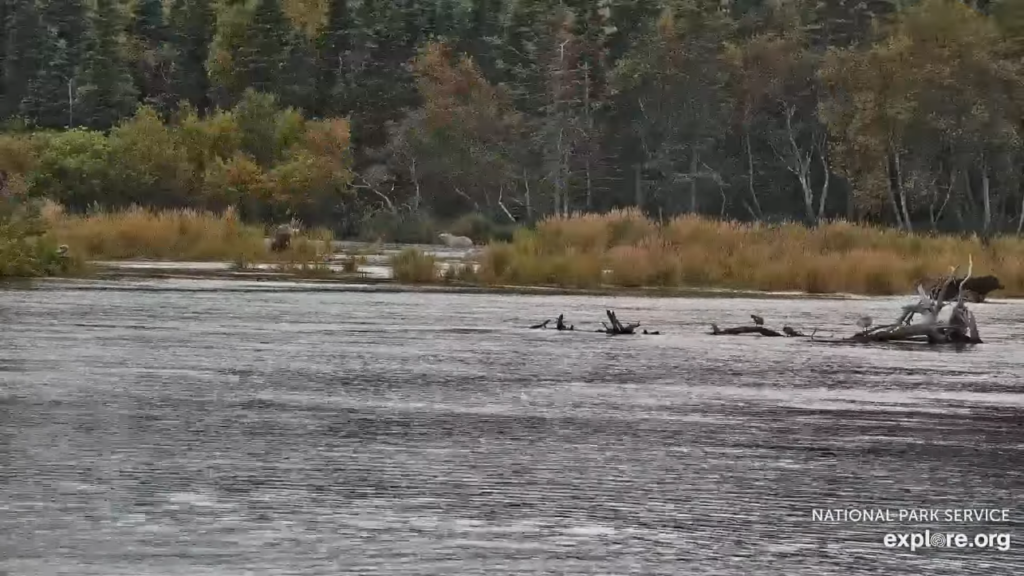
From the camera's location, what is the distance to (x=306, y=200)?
281 ft

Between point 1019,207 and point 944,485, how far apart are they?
72.0 metres

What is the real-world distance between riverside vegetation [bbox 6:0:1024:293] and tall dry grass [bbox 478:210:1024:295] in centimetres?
1293

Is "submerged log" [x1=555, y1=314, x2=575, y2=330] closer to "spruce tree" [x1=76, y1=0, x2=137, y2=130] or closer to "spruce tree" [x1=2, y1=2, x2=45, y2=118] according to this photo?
"spruce tree" [x1=76, y1=0, x2=137, y2=130]

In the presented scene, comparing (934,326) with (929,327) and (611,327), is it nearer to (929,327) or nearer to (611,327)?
(929,327)

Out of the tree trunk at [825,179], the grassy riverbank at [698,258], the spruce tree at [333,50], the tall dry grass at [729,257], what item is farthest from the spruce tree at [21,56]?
the tall dry grass at [729,257]

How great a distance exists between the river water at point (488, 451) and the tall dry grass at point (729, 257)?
13.3 m

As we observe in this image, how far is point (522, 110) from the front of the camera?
9644 cm

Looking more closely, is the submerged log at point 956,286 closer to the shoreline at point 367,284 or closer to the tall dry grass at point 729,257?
the shoreline at point 367,284

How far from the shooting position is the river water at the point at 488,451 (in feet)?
37.0

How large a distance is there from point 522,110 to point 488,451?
269 ft

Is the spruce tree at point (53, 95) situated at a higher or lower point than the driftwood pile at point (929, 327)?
higher

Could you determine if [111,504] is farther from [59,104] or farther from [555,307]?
[59,104]

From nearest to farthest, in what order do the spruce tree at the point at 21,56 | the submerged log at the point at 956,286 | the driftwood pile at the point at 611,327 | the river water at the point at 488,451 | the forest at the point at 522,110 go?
the river water at the point at 488,451, the submerged log at the point at 956,286, the driftwood pile at the point at 611,327, the forest at the point at 522,110, the spruce tree at the point at 21,56

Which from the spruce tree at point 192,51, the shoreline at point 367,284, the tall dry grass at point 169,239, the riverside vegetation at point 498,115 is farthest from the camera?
the spruce tree at point 192,51
